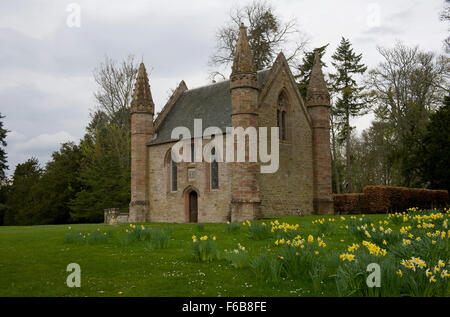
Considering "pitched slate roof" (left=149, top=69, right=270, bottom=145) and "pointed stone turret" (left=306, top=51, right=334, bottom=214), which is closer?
"pitched slate roof" (left=149, top=69, right=270, bottom=145)

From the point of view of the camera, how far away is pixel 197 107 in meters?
28.2

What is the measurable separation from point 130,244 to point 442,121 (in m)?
23.2

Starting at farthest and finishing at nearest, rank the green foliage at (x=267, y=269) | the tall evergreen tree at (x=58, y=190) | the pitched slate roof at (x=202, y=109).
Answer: the tall evergreen tree at (x=58, y=190), the pitched slate roof at (x=202, y=109), the green foliage at (x=267, y=269)

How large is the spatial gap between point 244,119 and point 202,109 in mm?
6106

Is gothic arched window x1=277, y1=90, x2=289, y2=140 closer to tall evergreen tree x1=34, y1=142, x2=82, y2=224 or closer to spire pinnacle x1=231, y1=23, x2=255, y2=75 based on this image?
spire pinnacle x1=231, y1=23, x2=255, y2=75

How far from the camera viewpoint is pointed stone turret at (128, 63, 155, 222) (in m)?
28.1

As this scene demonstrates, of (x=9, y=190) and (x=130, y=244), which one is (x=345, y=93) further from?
(x=9, y=190)

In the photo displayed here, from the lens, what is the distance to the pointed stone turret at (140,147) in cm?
2814

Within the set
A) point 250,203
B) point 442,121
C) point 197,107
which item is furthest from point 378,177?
point 250,203

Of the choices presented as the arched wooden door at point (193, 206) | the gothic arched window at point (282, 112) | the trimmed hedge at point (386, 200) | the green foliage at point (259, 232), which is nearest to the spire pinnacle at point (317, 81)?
the gothic arched window at point (282, 112)

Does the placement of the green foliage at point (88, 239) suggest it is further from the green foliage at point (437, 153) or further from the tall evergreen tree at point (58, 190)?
the tall evergreen tree at point (58, 190)

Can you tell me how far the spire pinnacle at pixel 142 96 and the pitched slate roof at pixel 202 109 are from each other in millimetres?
1798

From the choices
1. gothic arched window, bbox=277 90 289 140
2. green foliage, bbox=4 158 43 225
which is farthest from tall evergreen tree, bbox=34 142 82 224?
gothic arched window, bbox=277 90 289 140

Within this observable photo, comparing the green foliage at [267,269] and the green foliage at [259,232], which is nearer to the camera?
the green foliage at [267,269]
